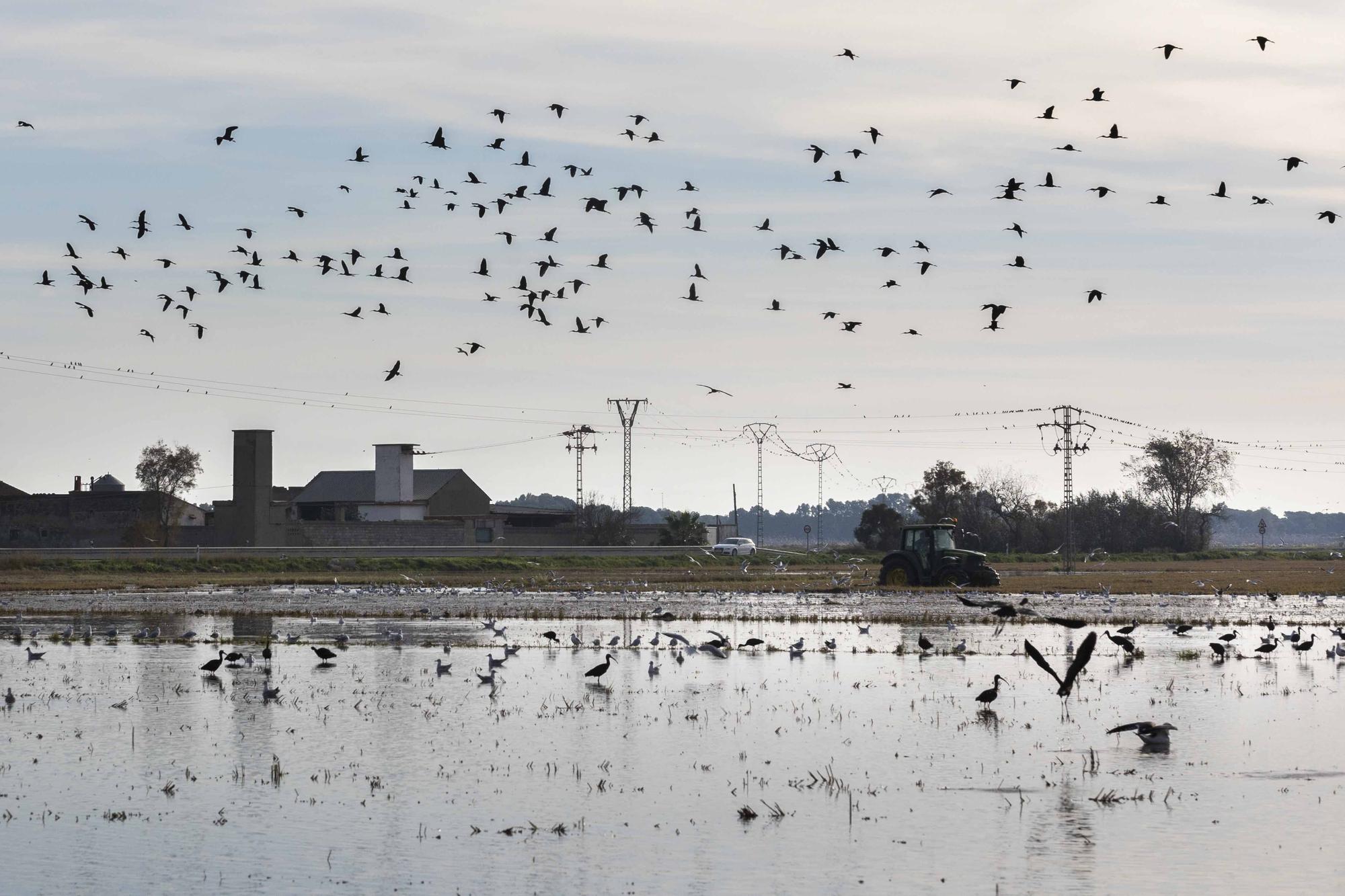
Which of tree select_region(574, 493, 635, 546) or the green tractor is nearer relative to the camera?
the green tractor

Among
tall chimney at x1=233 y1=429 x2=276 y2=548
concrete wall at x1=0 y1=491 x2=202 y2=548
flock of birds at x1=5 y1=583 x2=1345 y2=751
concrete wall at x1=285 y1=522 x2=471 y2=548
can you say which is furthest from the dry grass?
concrete wall at x1=0 y1=491 x2=202 y2=548

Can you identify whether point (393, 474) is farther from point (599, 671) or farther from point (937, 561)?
point (599, 671)

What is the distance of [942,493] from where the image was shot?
130 m

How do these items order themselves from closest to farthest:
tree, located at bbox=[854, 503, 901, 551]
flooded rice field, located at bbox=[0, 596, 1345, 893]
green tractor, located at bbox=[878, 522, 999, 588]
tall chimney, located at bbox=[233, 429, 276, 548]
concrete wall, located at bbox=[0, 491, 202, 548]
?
1. flooded rice field, located at bbox=[0, 596, 1345, 893]
2. green tractor, located at bbox=[878, 522, 999, 588]
3. tall chimney, located at bbox=[233, 429, 276, 548]
4. concrete wall, located at bbox=[0, 491, 202, 548]
5. tree, located at bbox=[854, 503, 901, 551]

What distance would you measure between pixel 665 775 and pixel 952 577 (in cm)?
3933

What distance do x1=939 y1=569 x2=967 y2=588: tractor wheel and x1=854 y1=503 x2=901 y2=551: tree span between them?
60.2m

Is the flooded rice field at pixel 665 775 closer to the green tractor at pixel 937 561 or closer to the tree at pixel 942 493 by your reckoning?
the green tractor at pixel 937 561

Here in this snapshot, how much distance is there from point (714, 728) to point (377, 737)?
156 inches

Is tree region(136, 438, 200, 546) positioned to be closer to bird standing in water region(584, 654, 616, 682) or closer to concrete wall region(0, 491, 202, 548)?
concrete wall region(0, 491, 202, 548)

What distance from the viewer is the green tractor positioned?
54156 millimetres

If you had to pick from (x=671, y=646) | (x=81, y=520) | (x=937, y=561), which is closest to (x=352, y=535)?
(x=81, y=520)

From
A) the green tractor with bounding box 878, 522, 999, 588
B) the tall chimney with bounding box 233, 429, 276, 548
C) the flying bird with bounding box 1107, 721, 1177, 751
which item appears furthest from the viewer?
the tall chimney with bounding box 233, 429, 276, 548

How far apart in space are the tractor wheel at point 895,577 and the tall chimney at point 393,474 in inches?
2599

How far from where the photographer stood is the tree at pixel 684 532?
113875 mm
